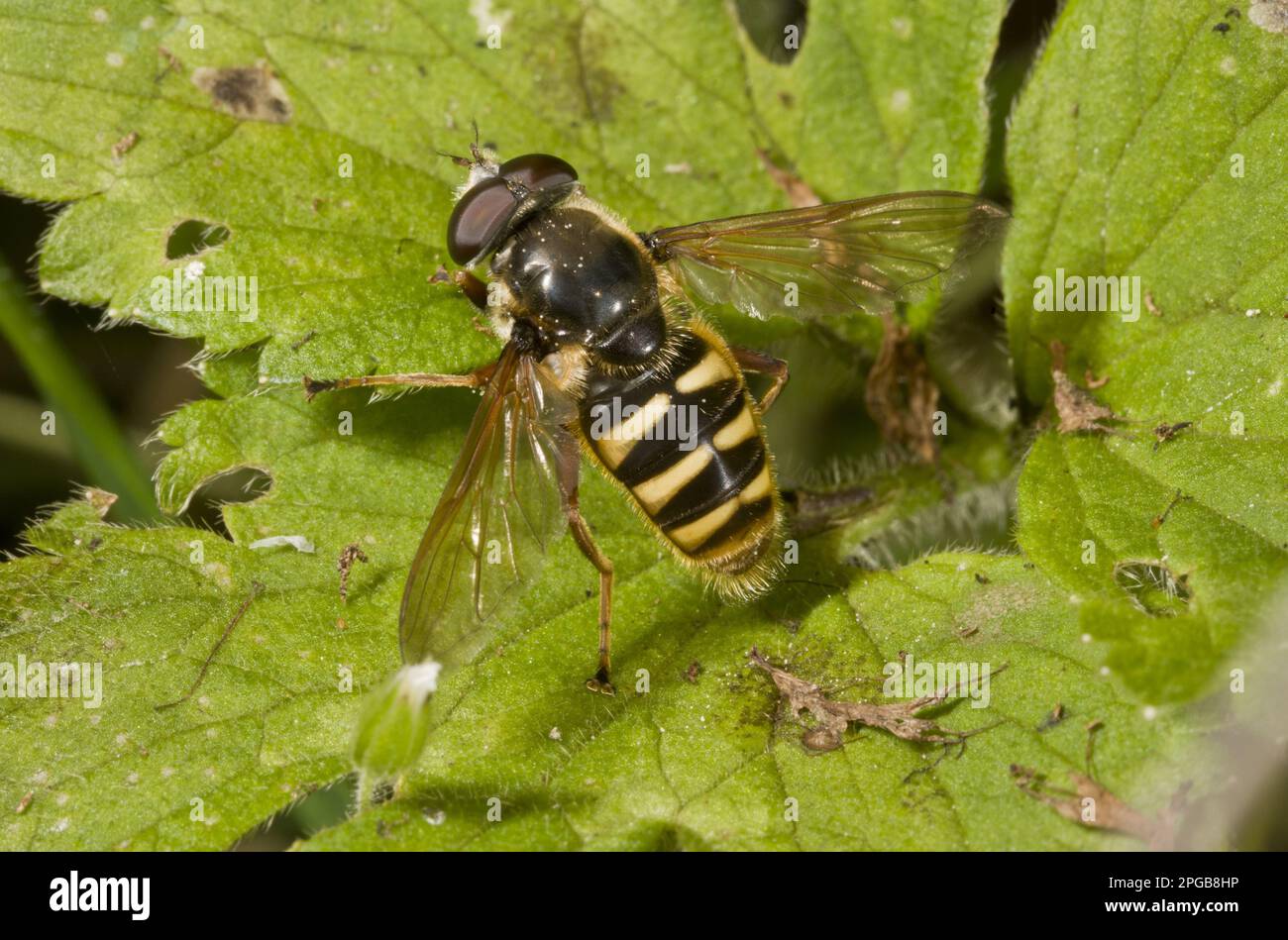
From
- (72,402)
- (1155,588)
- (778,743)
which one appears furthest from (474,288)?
(1155,588)

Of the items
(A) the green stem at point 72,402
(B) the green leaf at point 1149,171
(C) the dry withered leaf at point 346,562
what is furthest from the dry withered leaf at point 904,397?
(A) the green stem at point 72,402

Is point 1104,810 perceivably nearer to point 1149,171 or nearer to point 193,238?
point 1149,171

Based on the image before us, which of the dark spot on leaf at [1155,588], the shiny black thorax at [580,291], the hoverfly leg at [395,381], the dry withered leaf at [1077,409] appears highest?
the shiny black thorax at [580,291]

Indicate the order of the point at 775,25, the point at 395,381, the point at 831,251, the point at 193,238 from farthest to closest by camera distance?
the point at 775,25, the point at 193,238, the point at 831,251, the point at 395,381

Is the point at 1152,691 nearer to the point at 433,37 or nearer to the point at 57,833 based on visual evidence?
the point at 57,833

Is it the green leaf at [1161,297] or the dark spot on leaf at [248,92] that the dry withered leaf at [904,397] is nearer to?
the green leaf at [1161,297]

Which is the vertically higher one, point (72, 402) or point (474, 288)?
point (72, 402)
